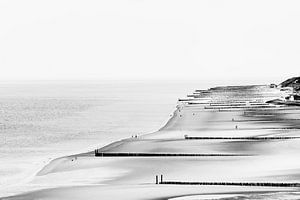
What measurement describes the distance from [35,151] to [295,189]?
31929 millimetres

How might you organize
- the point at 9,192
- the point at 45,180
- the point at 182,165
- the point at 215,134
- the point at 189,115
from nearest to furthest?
the point at 9,192 < the point at 45,180 < the point at 182,165 < the point at 215,134 < the point at 189,115

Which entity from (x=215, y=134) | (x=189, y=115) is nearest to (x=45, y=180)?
(x=215, y=134)

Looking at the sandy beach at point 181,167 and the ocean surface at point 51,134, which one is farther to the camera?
the ocean surface at point 51,134

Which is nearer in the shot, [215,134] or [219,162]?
[219,162]

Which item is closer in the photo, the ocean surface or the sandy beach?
the sandy beach

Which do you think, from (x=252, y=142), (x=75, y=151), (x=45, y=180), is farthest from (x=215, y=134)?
(x=45, y=180)

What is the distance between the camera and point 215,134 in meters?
81.6

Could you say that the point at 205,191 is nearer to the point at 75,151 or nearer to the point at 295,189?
the point at 295,189

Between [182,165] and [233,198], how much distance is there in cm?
1438

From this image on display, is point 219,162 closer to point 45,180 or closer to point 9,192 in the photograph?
point 45,180

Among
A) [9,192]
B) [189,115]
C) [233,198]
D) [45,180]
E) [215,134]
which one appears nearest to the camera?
[233,198]

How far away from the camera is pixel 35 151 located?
70.2 m

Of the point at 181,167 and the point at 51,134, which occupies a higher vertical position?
the point at 51,134

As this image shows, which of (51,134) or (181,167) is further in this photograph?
(51,134)
